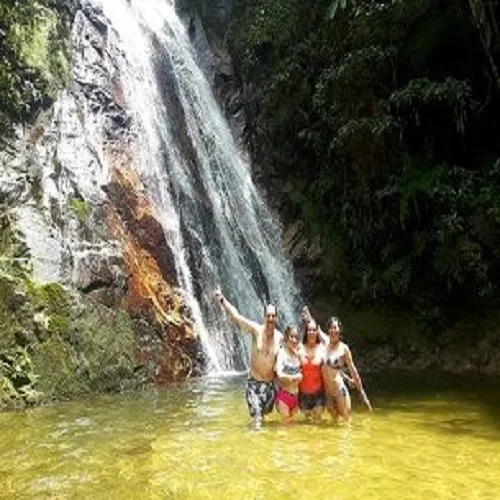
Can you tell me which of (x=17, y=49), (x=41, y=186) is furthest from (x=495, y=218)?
(x=17, y=49)

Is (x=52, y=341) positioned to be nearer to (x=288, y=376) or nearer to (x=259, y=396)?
(x=259, y=396)

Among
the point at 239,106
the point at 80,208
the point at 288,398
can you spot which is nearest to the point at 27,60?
the point at 80,208

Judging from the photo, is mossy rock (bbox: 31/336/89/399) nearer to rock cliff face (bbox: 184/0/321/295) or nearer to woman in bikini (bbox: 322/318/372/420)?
woman in bikini (bbox: 322/318/372/420)

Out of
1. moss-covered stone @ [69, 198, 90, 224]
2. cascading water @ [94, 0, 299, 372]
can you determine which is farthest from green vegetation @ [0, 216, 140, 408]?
cascading water @ [94, 0, 299, 372]

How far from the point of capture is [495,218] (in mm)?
13773

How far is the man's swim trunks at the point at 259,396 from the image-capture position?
8.65m

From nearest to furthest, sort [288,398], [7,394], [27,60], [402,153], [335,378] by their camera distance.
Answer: [288,398], [335,378], [7,394], [27,60], [402,153]

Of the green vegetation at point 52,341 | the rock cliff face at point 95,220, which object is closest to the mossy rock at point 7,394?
the green vegetation at point 52,341

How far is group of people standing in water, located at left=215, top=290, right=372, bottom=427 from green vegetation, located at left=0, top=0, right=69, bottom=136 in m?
7.72

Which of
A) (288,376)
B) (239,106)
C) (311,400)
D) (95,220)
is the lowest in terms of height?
(311,400)

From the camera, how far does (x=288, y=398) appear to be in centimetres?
875

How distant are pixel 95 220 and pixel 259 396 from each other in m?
6.45

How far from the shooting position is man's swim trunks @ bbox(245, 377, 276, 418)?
340 inches

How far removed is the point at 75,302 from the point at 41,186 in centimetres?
247
